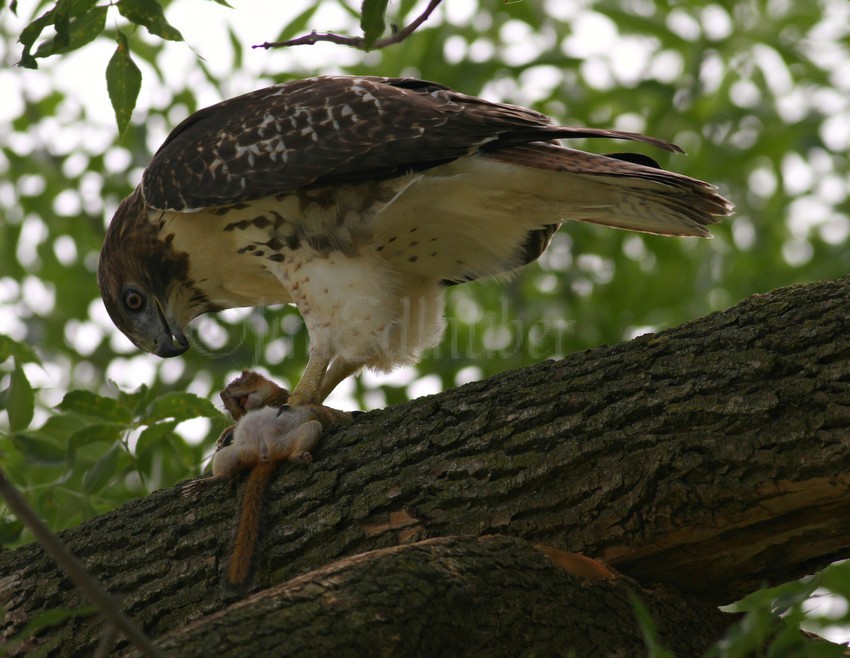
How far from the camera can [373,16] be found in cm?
269

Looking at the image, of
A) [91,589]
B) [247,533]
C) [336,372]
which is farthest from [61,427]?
[91,589]

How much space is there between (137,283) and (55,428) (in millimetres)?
892

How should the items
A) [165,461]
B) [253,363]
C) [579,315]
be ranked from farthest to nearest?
[579,315]
[253,363]
[165,461]

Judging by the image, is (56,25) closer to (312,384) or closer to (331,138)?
(331,138)

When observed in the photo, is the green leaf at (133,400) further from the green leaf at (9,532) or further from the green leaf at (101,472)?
the green leaf at (9,532)

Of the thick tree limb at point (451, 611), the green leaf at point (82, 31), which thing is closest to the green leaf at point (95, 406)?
the green leaf at point (82, 31)

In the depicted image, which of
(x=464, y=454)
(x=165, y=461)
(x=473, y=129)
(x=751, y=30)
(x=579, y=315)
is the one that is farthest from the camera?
(x=751, y=30)

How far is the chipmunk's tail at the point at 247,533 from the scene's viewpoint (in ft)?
10.5

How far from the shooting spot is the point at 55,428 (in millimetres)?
4418

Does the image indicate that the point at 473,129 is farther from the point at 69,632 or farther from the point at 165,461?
the point at 69,632

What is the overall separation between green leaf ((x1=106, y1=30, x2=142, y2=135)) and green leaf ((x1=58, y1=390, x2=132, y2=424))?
1197mm

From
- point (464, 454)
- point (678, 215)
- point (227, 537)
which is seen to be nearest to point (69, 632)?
point (227, 537)

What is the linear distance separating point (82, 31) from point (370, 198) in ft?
4.60

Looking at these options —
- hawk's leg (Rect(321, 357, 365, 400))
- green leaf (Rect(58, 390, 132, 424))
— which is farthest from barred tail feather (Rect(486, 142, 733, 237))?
green leaf (Rect(58, 390, 132, 424))
